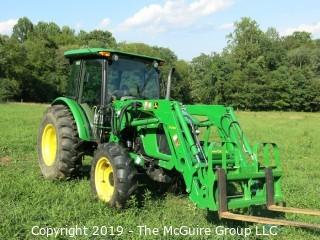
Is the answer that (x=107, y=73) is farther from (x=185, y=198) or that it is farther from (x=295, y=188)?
(x=295, y=188)

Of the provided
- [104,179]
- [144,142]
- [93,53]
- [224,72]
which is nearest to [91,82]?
[93,53]

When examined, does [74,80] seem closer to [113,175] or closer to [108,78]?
[108,78]

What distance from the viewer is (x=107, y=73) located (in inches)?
326

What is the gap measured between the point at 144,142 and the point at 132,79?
4.98 feet

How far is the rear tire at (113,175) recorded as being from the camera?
6836 millimetres

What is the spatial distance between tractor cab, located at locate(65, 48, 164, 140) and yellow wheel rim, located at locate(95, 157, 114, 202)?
101 cm

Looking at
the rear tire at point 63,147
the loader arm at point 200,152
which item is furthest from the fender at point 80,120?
the loader arm at point 200,152

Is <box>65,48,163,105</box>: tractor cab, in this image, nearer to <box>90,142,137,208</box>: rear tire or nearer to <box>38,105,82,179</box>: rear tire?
<box>38,105,82,179</box>: rear tire

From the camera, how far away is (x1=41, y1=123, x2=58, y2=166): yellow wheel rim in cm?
968

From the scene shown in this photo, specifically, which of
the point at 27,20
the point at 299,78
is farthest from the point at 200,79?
the point at 27,20

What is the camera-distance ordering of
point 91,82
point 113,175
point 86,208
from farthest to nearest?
point 91,82 < point 113,175 < point 86,208

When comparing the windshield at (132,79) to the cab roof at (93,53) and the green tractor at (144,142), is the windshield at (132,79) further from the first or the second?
the cab roof at (93,53)

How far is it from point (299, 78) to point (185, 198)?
64.7 m

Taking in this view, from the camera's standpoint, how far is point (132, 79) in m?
8.68
